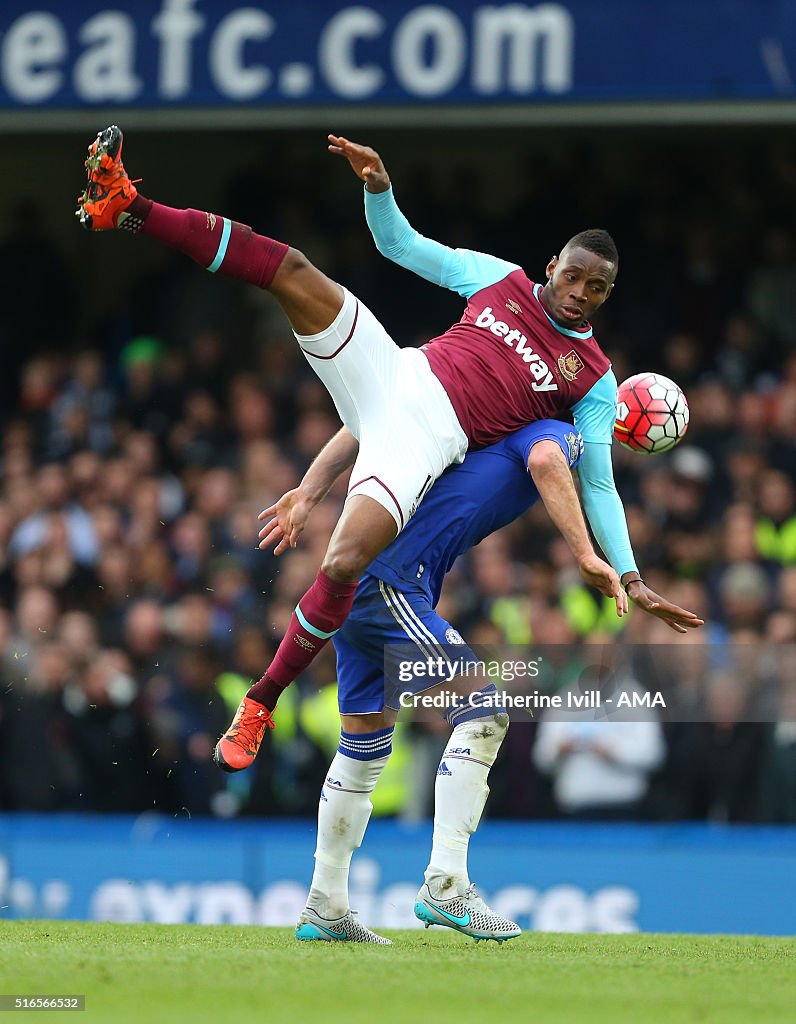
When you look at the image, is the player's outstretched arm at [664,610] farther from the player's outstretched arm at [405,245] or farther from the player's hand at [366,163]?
the player's hand at [366,163]

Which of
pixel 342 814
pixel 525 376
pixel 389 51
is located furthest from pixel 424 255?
pixel 389 51

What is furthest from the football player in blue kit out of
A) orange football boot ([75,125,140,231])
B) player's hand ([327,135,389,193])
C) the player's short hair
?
orange football boot ([75,125,140,231])

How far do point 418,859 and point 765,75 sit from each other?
587cm

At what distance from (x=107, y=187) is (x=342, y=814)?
2.38m

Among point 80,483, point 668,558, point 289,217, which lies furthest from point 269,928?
point 289,217

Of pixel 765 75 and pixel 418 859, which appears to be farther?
pixel 765 75

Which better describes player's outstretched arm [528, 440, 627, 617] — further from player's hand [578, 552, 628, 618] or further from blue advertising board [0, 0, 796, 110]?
blue advertising board [0, 0, 796, 110]

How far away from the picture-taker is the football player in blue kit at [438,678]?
5895mm

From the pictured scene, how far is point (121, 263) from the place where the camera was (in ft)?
51.5

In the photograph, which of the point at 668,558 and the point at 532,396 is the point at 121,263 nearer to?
the point at 668,558

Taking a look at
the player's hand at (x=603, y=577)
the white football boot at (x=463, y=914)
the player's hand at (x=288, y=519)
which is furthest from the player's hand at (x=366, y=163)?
the white football boot at (x=463, y=914)

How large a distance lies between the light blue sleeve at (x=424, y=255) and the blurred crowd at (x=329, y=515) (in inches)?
132

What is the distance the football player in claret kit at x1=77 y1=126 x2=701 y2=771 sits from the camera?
5855mm

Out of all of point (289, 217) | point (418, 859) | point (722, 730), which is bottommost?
point (418, 859)
